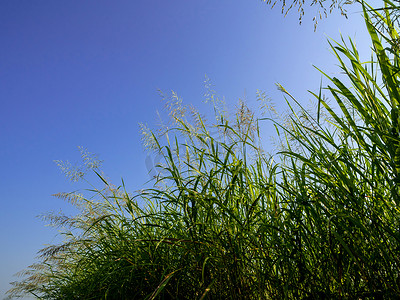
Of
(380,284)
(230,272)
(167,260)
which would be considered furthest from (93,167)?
(380,284)

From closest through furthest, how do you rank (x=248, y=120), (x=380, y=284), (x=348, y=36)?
(x=380, y=284), (x=348, y=36), (x=248, y=120)

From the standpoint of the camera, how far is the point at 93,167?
2.91 m

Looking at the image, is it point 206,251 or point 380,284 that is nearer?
point 380,284

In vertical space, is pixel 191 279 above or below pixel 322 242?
above

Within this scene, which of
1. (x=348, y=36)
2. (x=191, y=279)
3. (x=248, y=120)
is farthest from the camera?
(x=248, y=120)

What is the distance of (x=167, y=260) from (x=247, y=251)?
0.40 m

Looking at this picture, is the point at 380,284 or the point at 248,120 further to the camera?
the point at 248,120

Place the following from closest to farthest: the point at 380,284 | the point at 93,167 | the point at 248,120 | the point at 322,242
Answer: the point at 380,284 < the point at 322,242 < the point at 248,120 < the point at 93,167

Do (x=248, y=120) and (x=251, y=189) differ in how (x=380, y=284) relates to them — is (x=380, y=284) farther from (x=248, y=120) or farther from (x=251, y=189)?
(x=248, y=120)

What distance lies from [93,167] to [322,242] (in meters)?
2.17

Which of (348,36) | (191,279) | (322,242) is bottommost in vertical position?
(322,242)

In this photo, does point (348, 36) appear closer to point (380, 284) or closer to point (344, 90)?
point (344, 90)

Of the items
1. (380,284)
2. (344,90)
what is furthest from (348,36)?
(380,284)

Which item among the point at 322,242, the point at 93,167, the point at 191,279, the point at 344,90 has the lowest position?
the point at 322,242
